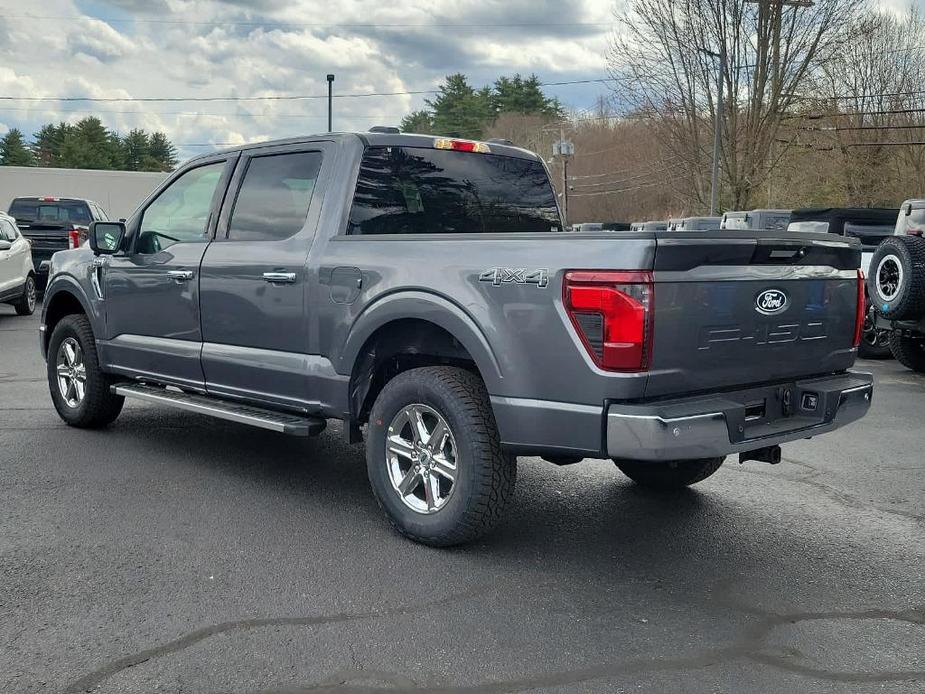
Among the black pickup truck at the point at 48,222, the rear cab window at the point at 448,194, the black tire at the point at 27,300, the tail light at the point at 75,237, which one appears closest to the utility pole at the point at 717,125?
the black pickup truck at the point at 48,222

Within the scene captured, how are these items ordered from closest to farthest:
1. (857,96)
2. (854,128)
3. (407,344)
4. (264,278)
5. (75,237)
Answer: (407,344), (264,278), (75,237), (854,128), (857,96)

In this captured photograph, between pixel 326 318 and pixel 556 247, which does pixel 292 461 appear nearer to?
pixel 326 318

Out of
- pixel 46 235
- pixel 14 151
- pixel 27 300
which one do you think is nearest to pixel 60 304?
pixel 27 300

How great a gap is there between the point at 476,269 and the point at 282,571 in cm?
157

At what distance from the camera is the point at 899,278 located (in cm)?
928

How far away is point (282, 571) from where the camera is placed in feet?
13.4

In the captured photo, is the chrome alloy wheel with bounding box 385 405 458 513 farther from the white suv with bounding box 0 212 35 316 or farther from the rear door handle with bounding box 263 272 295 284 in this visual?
the white suv with bounding box 0 212 35 316

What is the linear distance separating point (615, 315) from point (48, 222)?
17.5m

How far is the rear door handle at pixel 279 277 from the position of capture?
494 centimetres

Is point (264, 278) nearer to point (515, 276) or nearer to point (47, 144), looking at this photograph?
point (515, 276)

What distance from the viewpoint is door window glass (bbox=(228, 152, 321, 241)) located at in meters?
5.15

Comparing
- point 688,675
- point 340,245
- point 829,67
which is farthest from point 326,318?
point 829,67

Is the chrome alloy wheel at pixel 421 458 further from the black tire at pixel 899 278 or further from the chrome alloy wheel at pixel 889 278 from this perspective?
the chrome alloy wheel at pixel 889 278

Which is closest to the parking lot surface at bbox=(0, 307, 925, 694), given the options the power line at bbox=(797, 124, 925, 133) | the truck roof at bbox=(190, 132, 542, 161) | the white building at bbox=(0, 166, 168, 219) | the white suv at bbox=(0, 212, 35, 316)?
the truck roof at bbox=(190, 132, 542, 161)
